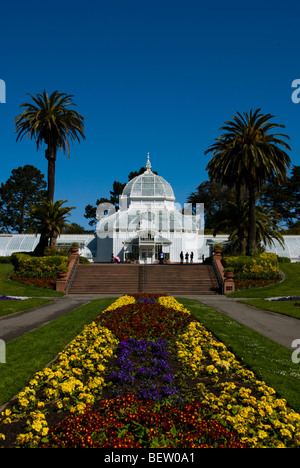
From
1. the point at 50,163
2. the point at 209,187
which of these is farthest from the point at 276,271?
the point at 209,187

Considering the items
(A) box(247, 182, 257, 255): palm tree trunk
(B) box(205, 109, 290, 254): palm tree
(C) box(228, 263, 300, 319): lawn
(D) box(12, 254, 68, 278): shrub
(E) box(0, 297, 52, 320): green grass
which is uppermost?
(B) box(205, 109, 290, 254): palm tree

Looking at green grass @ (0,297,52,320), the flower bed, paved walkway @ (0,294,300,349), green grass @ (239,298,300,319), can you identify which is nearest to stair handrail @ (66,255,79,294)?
green grass @ (0,297,52,320)

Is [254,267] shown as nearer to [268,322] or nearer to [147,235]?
[268,322]

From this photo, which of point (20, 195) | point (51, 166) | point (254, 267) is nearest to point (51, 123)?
point (51, 166)

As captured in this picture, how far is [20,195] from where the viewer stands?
8275 cm

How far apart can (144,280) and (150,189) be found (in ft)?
90.9

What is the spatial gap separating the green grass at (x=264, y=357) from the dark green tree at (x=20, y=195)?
71718mm

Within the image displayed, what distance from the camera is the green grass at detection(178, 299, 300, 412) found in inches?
263

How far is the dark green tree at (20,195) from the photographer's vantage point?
7906cm

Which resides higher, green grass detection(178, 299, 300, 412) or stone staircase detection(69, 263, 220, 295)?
stone staircase detection(69, 263, 220, 295)

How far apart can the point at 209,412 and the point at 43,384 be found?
312cm

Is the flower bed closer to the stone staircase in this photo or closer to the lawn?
the lawn

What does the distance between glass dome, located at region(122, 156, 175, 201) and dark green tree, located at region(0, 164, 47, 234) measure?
32752mm
